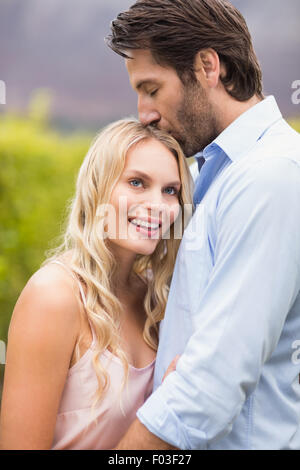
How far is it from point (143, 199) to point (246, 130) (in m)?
0.45

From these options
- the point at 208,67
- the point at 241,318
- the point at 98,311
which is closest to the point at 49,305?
the point at 98,311

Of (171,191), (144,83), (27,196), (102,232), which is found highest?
(144,83)

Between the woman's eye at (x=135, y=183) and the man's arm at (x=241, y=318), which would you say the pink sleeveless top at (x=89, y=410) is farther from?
the woman's eye at (x=135, y=183)

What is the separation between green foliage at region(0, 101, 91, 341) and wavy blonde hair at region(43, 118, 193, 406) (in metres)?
2.42

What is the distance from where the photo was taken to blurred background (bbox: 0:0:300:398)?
4.97 m

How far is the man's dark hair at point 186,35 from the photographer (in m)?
2.13

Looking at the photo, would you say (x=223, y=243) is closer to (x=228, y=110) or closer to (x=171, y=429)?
(x=171, y=429)

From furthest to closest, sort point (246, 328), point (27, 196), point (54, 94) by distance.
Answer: point (54, 94), point (27, 196), point (246, 328)

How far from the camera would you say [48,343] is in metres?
1.87

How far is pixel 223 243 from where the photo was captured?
1.73 metres

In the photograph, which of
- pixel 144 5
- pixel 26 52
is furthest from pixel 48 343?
pixel 26 52

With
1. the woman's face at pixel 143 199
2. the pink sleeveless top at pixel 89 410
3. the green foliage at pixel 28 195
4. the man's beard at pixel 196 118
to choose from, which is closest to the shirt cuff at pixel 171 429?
the pink sleeveless top at pixel 89 410

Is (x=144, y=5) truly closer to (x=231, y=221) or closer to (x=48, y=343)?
(x=231, y=221)

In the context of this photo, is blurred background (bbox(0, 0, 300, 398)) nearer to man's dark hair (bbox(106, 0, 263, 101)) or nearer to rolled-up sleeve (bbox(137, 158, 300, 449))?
man's dark hair (bbox(106, 0, 263, 101))
